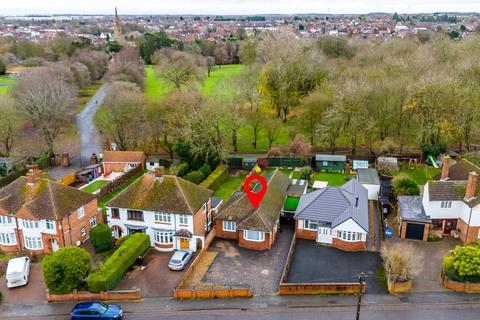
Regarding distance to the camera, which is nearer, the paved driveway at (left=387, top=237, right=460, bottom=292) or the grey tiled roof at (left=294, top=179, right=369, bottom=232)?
the paved driveway at (left=387, top=237, right=460, bottom=292)

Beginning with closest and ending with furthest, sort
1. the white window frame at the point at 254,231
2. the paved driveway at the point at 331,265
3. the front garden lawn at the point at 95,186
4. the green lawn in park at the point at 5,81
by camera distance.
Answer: the paved driveway at the point at 331,265 < the white window frame at the point at 254,231 < the front garden lawn at the point at 95,186 < the green lawn in park at the point at 5,81

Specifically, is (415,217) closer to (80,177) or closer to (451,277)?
(451,277)

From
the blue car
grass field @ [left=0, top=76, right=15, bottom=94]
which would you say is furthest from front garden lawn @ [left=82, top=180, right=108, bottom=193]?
grass field @ [left=0, top=76, right=15, bottom=94]

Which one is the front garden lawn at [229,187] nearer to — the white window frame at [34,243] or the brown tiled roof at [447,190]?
the white window frame at [34,243]

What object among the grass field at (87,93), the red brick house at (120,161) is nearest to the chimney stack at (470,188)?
the red brick house at (120,161)

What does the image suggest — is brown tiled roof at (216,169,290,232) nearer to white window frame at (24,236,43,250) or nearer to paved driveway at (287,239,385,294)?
paved driveway at (287,239,385,294)

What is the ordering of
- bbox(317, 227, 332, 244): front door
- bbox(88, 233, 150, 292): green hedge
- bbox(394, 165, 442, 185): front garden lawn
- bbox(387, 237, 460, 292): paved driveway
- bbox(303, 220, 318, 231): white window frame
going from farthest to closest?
bbox(394, 165, 442, 185): front garden lawn → bbox(303, 220, 318, 231): white window frame → bbox(317, 227, 332, 244): front door → bbox(387, 237, 460, 292): paved driveway → bbox(88, 233, 150, 292): green hedge
